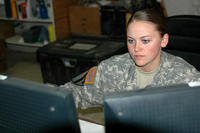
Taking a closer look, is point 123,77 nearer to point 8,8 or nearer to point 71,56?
point 71,56

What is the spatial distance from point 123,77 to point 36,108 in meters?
0.88

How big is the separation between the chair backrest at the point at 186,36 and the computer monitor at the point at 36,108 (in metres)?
1.13

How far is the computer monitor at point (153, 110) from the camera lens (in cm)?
65

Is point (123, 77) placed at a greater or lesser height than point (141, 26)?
lesser

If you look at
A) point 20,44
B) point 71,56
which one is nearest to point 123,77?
point 71,56

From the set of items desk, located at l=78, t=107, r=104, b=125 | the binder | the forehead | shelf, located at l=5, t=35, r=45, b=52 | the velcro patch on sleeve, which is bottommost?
shelf, located at l=5, t=35, r=45, b=52

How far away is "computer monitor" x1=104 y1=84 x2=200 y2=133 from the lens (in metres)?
0.65

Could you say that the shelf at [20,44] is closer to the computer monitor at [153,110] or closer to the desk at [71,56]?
the desk at [71,56]

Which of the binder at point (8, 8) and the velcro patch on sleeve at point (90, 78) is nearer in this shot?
the velcro patch on sleeve at point (90, 78)

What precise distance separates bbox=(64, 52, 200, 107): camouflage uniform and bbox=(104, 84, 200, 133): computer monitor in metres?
0.74

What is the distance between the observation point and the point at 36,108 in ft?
2.27

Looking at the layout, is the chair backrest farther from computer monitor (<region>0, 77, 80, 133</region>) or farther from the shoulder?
computer monitor (<region>0, 77, 80, 133</region>)

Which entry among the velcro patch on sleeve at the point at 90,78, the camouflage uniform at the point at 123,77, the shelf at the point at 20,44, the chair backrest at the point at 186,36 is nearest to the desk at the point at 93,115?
the camouflage uniform at the point at 123,77

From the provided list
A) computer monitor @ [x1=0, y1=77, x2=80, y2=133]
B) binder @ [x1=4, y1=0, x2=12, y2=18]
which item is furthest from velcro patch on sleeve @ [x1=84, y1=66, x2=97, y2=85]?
binder @ [x1=4, y1=0, x2=12, y2=18]
